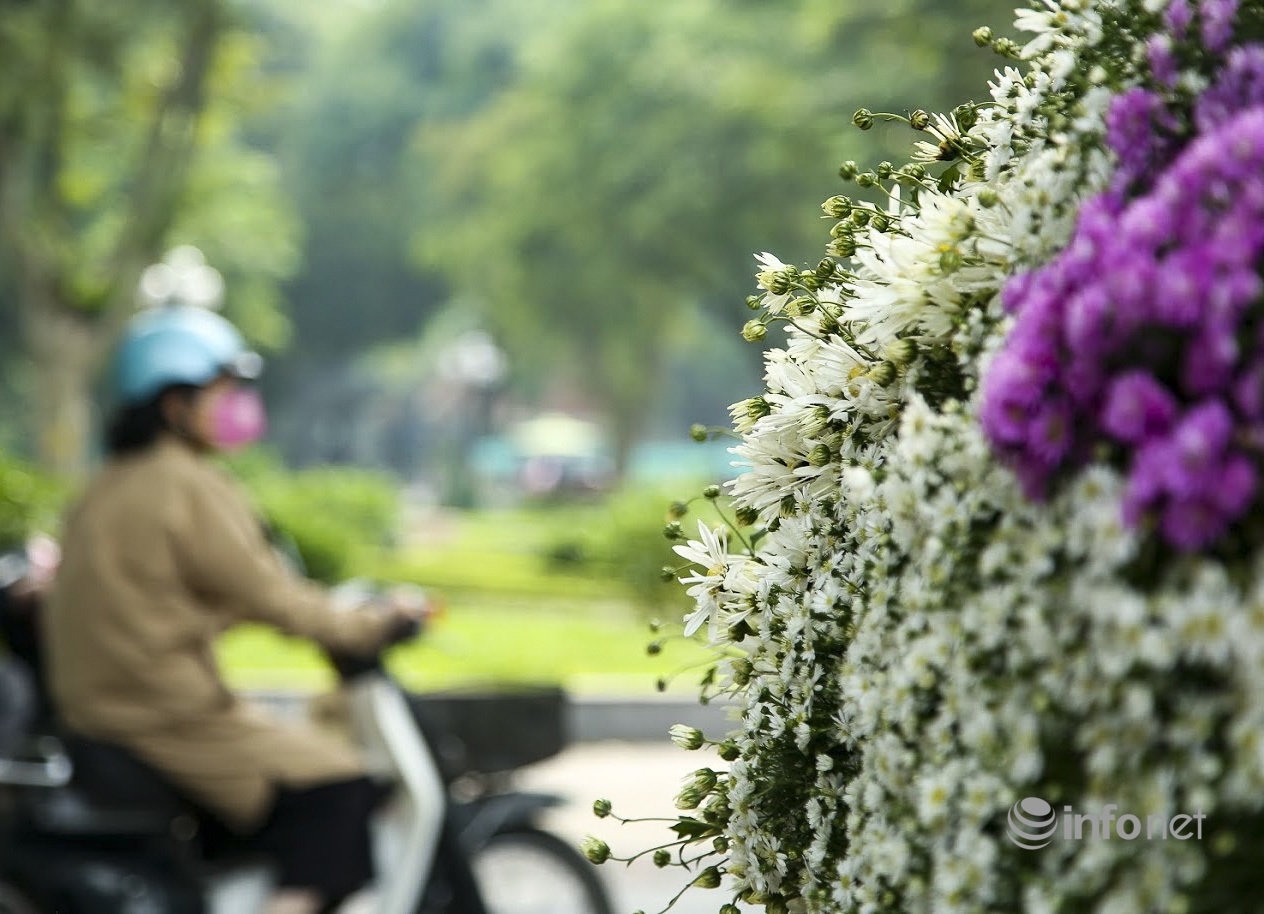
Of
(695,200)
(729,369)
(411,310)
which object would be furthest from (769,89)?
(729,369)

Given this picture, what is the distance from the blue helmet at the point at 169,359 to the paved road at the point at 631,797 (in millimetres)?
2377

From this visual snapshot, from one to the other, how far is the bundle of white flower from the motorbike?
7.13ft

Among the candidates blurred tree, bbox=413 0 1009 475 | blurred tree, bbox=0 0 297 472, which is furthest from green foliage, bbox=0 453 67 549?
blurred tree, bbox=413 0 1009 475

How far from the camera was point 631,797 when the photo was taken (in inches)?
320

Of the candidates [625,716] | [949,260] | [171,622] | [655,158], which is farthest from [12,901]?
[655,158]

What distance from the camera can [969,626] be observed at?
1.37 metres

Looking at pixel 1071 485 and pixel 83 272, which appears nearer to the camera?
pixel 1071 485

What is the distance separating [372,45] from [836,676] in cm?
5249

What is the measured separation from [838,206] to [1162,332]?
2.08ft

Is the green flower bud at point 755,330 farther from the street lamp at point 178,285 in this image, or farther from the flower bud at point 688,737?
the street lamp at point 178,285

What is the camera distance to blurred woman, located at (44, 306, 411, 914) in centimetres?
371

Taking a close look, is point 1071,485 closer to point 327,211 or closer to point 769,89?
point 769,89

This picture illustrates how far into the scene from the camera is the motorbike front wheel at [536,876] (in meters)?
4.32

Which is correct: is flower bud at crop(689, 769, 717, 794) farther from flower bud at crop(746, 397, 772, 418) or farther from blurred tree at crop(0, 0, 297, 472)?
blurred tree at crop(0, 0, 297, 472)
